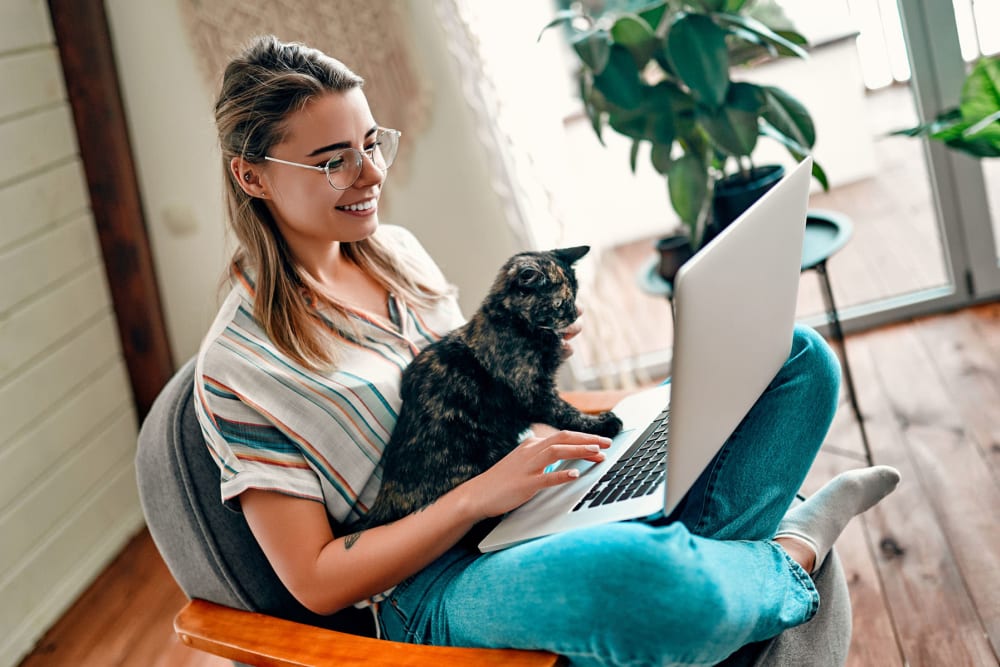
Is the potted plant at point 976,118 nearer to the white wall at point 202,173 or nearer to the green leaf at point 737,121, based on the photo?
the green leaf at point 737,121

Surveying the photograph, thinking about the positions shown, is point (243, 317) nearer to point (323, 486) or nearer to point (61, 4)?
point (323, 486)

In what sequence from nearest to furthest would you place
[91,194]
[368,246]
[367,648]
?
[367,648]
[368,246]
[91,194]

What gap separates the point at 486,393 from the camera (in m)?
1.30

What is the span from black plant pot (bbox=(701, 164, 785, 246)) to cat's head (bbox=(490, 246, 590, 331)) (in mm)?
1027

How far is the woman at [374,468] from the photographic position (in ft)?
3.58

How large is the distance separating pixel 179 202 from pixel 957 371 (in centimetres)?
230

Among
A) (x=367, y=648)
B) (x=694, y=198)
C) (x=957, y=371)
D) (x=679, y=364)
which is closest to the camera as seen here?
(x=679, y=364)

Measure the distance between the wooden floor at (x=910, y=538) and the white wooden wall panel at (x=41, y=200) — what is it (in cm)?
98

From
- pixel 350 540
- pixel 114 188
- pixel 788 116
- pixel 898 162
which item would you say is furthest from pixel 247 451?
pixel 898 162

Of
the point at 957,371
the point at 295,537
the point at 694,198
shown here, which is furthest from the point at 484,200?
the point at 295,537

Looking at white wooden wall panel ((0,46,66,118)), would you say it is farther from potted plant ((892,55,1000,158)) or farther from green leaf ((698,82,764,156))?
potted plant ((892,55,1000,158))

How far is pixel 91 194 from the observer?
2.71 m

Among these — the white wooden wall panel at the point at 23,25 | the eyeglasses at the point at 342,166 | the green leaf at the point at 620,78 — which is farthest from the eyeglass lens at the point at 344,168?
the white wooden wall panel at the point at 23,25

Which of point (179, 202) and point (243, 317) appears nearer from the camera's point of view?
point (243, 317)
